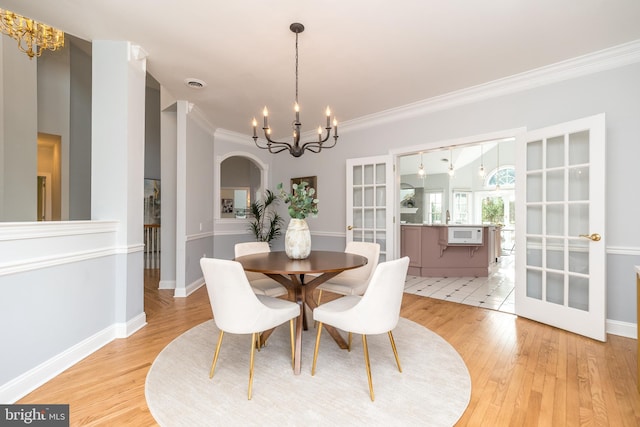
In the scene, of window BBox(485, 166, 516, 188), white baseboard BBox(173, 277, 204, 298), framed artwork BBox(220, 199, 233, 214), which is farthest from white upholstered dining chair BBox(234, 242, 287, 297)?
window BBox(485, 166, 516, 188)

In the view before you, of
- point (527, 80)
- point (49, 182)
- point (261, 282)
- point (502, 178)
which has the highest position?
point (527, 80)

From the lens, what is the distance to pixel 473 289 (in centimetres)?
448

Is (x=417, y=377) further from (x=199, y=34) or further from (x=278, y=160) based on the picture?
(x=278, y=160)

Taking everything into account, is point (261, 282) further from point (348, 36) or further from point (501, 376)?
point (348, 36)

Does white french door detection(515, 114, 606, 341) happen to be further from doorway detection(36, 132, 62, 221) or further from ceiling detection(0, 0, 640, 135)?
doorway detection(36, 132, 62, 221)

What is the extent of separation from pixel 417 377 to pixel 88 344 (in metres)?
2.54

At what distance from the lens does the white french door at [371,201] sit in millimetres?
4328

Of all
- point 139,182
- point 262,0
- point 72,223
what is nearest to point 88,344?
point 72,223

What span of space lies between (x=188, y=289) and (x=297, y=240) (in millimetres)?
2465

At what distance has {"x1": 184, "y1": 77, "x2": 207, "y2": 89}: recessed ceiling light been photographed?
3.38m

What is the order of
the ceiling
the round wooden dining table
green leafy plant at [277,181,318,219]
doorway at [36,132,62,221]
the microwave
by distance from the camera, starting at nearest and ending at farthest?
the round wooden dining table
the ceiling
green leafy plant at [277,181,318,219]
doorway at [36,132,62,221]
the microwave

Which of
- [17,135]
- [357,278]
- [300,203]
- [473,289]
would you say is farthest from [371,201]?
[17,135]

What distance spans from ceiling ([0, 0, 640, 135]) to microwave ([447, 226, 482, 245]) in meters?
2.72

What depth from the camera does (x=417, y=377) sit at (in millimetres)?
2004
